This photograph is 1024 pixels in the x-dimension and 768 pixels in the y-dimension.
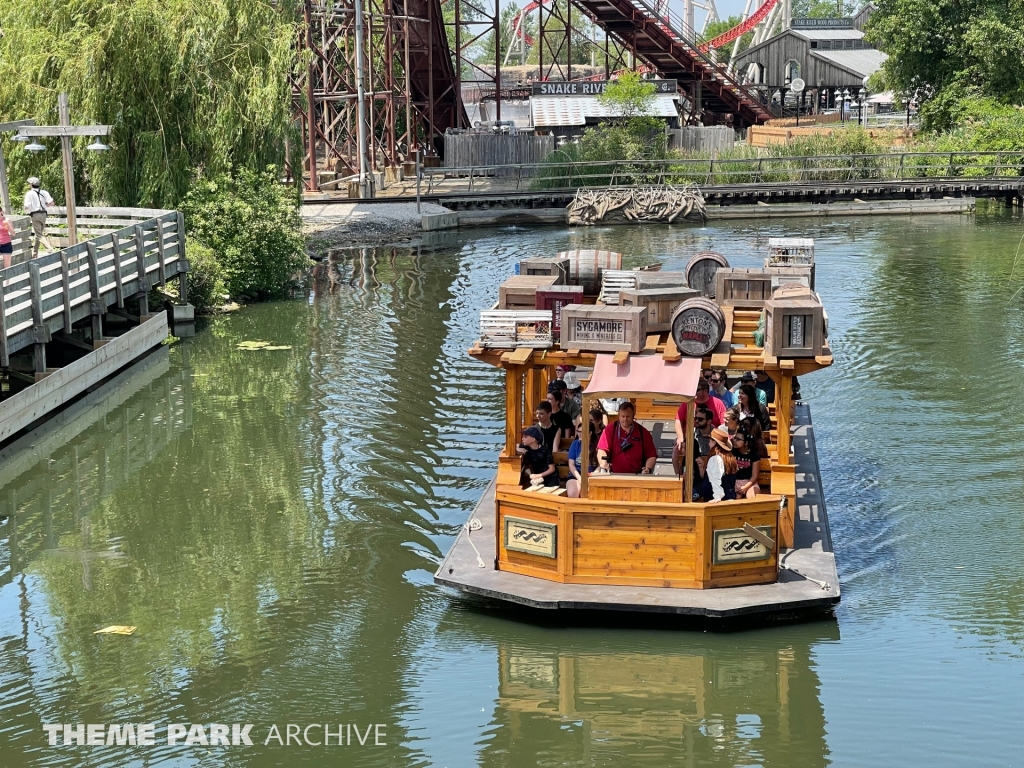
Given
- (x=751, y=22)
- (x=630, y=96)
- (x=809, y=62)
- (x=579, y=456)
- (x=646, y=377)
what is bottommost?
(x=579, y=456)

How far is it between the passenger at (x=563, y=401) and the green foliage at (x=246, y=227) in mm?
17393

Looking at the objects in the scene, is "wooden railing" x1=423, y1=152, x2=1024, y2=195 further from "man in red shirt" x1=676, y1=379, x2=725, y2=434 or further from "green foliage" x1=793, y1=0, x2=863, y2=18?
"green foliage" x1=793, y1=0, x2=863, y2=18

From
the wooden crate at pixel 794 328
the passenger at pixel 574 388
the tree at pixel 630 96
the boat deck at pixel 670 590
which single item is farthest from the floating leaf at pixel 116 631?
the tree at pixel 630 96

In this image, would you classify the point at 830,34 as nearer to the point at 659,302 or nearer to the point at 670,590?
the point at 659,302

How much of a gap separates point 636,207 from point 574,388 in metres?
32.0

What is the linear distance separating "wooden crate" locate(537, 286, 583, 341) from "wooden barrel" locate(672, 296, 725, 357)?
1269 mm

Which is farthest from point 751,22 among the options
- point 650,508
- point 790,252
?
point 650,508

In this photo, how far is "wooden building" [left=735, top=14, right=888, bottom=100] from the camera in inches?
2982

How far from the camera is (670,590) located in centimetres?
1295

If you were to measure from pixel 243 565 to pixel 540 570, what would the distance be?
397 centimetres

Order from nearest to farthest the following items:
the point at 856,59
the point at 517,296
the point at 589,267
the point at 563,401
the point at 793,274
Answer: the point at 517,296, the point at 563,401, the point at 793,274, the point at 589,267, the point at 856,59

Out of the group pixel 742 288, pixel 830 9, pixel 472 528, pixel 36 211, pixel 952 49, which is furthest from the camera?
pixel 830 9

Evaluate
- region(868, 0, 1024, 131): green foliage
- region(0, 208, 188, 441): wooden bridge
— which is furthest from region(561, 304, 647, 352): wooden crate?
region(868, 0, 1024, 131): green foliage

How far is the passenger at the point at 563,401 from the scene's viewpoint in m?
15.4
